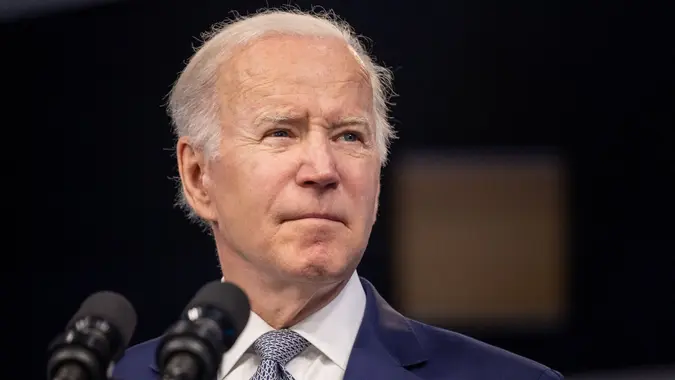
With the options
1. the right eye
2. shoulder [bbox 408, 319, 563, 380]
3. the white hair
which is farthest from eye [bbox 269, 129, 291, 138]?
shoulder [bbox 408, 319, 563, 380]

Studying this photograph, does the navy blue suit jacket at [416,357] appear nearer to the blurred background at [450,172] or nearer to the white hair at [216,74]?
the white hair at [216,74]

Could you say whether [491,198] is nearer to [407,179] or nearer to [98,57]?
[407,179]

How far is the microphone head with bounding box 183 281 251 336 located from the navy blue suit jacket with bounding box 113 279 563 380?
0.56 meters

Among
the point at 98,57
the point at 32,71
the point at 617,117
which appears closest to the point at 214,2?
the point at 98,57

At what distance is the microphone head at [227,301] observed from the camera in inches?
53.4

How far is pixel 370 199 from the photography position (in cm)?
194

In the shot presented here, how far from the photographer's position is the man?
1862 millimetres

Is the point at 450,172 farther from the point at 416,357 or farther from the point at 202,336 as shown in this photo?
the point at 202,336

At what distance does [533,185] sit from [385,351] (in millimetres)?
2176

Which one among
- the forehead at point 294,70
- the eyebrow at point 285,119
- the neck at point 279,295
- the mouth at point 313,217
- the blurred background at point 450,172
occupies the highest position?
the forehead at point 294,70

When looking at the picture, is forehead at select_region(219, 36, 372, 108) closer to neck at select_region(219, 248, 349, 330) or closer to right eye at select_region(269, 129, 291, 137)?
right eye at select_region(269, 129, 291, 137)

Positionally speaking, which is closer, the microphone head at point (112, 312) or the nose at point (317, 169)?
the microphone head at point (112, 312)

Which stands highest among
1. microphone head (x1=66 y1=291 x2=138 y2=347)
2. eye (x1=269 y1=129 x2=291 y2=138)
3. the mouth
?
eye (x1=269 y1=129 x2=291 y2=138)

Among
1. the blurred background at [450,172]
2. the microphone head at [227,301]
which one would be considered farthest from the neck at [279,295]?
the blurred background at [450,172]
